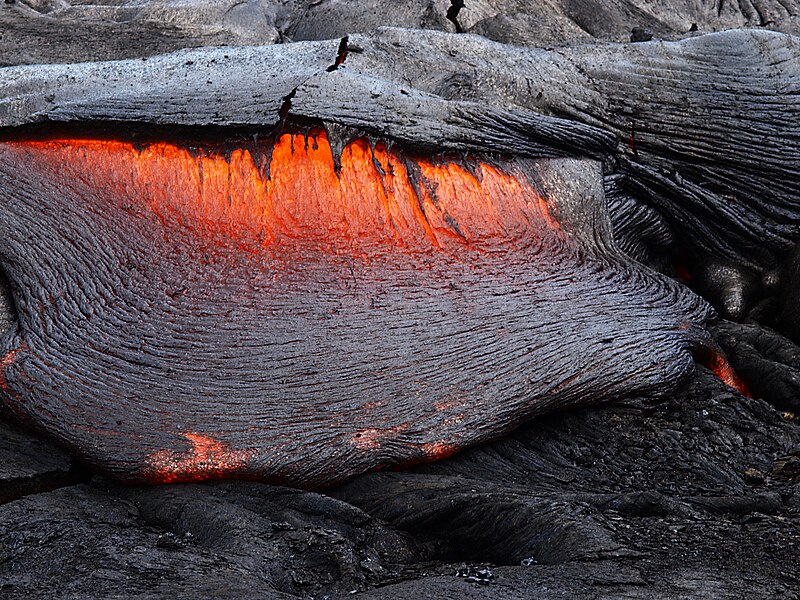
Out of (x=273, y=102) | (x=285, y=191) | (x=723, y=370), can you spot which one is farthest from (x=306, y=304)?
(x=723, y=370)

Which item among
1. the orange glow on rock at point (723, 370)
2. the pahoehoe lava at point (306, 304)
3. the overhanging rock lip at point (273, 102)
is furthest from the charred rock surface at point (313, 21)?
the orange glow on rock at point (723, 370)

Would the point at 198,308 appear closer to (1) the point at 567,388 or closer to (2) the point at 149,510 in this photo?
(2) the point at 149,510

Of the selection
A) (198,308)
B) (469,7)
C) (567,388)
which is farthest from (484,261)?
(469,7)

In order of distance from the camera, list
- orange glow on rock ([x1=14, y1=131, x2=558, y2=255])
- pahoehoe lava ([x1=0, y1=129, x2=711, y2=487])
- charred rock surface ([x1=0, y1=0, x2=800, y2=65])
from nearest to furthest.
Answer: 1. pahoehoe lava ([x1=0, y1=129, x2=711, y2=487])
2. orange glow on rock ([x1=14, y1=131, x2=558, y2=255])
3. charred rock surface ([x1=0, y1=0, x2=800, y2=65])

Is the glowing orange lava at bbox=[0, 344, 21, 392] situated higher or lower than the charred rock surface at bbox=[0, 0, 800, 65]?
lower

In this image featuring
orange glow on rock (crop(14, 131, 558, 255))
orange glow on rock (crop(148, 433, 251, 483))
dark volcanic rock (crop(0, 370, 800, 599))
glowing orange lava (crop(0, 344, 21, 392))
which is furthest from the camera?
orange glow on rock (crop(14, 131, 558, 255))

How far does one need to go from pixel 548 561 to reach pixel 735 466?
1.09 m

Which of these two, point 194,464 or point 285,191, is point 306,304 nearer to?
point 285,191

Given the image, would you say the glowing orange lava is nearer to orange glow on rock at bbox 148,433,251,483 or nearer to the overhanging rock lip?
orange glow on rock at bbox 148,433,251,483

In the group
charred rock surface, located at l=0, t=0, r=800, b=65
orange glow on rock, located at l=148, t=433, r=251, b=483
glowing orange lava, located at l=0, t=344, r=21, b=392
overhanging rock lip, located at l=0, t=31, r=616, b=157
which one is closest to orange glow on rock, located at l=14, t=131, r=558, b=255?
overhanging rock lip, located at l=0, t=31, r=616, b=157

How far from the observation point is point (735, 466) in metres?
3.17

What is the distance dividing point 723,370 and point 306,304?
190 cm

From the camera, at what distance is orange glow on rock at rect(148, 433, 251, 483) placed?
120 inches

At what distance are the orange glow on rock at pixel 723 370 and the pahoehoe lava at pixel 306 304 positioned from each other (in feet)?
0.52
